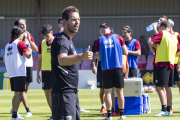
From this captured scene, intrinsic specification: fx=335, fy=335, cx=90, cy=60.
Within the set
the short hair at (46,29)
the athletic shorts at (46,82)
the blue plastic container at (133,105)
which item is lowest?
the blue plastic container at (133,105)

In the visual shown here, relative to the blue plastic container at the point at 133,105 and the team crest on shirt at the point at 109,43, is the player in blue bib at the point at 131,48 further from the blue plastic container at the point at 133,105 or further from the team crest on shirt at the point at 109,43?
the team crest on shirt at the point at 109,43

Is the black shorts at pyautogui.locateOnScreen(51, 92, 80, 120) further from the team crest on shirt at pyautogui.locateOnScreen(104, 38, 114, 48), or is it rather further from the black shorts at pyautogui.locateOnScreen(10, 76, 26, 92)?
the team crest on shirt at pyautogui.locateOnScreen(104, 38, 114, 48)

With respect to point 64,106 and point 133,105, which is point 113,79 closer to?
point 133,105

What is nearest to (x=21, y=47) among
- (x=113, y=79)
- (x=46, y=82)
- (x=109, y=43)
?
(x=46, y=82)

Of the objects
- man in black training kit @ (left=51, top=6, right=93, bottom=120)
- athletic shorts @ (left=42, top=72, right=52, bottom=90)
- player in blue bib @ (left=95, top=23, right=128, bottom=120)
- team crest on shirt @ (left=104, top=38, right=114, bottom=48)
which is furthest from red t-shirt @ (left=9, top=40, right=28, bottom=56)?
man in black training kit @ (left=51, top=6, right=93, bottom=120)

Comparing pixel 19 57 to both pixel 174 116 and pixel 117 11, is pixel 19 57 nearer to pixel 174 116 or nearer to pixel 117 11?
pixel 174 116

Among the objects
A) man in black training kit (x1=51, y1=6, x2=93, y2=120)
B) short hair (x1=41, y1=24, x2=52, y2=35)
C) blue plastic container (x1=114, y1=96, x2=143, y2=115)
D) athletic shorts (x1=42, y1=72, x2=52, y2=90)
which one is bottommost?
blue plastic container (x1=114, y1=96, x2=143, y2=115)

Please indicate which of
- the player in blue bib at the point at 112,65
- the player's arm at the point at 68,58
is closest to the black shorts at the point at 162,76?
the player in blue bib at the point at 112,65

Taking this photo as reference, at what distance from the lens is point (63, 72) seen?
4031 millimetres

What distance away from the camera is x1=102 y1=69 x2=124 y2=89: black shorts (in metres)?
7.06

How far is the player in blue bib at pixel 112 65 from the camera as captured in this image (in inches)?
278

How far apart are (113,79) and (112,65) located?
Result: 12.1 inches

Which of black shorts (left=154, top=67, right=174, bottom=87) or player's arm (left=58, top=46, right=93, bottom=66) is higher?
player's arm (left=58, top=46, right=93, bottom=66)

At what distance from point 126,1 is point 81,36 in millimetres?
4595
